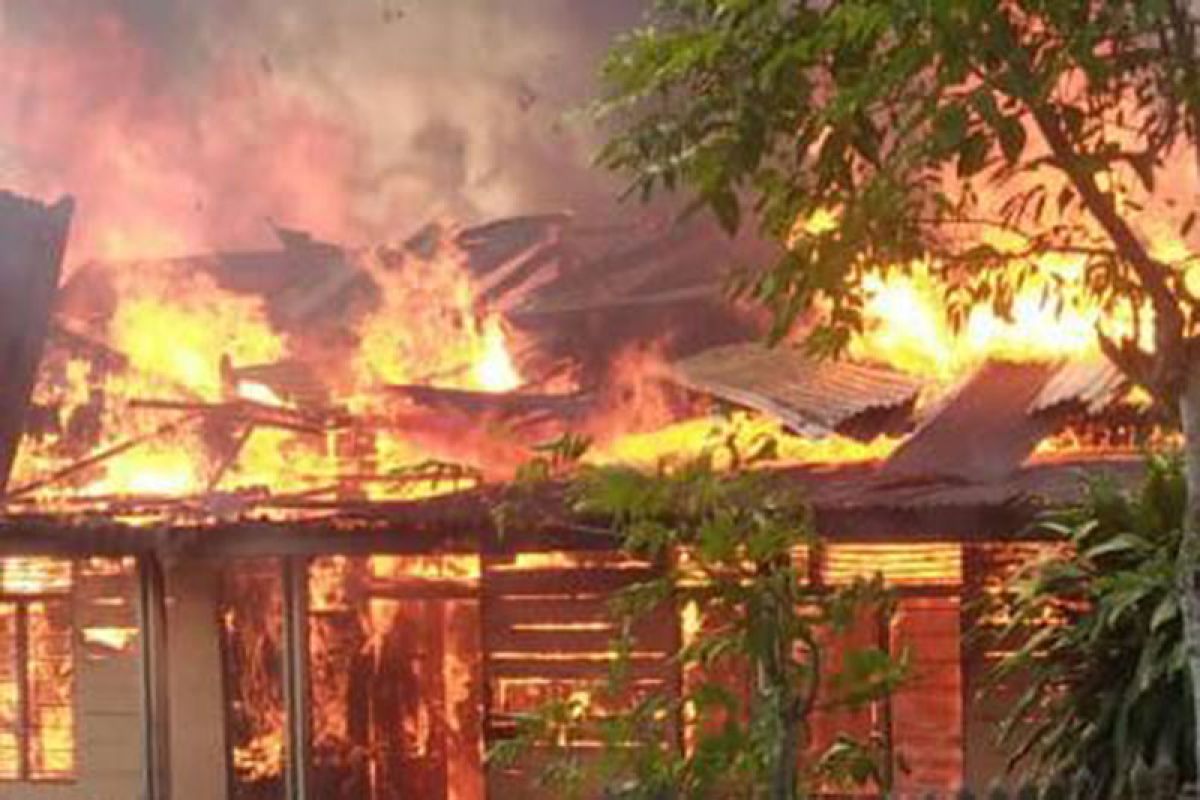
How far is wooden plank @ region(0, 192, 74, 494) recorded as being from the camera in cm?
1389

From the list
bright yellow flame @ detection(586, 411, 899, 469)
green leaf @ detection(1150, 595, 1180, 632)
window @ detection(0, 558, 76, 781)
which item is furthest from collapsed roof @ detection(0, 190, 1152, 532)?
green leaf @ detection(1150, 595, 1180, 632)

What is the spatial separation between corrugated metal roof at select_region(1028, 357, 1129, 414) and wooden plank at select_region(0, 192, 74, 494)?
715cm

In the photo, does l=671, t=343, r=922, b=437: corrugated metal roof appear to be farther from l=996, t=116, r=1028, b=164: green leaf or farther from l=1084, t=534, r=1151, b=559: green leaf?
l=996, t=116, r=1028, b=164: green leaf

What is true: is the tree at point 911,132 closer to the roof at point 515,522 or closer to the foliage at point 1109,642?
the foliage at point 1109,642

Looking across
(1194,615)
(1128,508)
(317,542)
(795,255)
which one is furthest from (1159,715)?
(317,542)

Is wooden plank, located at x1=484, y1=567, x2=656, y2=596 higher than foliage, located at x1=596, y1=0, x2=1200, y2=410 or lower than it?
lower

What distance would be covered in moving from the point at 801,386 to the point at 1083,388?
2.15 m

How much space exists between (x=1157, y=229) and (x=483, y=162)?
8.16 m

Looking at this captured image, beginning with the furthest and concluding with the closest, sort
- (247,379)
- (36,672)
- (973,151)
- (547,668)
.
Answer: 1. (247,379)
2. (36,672)
3. (547,668)
4. (973,151)

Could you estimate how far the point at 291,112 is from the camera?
19.3 metres

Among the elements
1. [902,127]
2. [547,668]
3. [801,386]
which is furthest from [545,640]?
[902,127]

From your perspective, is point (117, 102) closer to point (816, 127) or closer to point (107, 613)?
point (107, 613)

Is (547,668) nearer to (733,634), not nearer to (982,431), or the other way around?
(982,431)

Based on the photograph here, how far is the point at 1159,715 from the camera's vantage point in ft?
27.0
